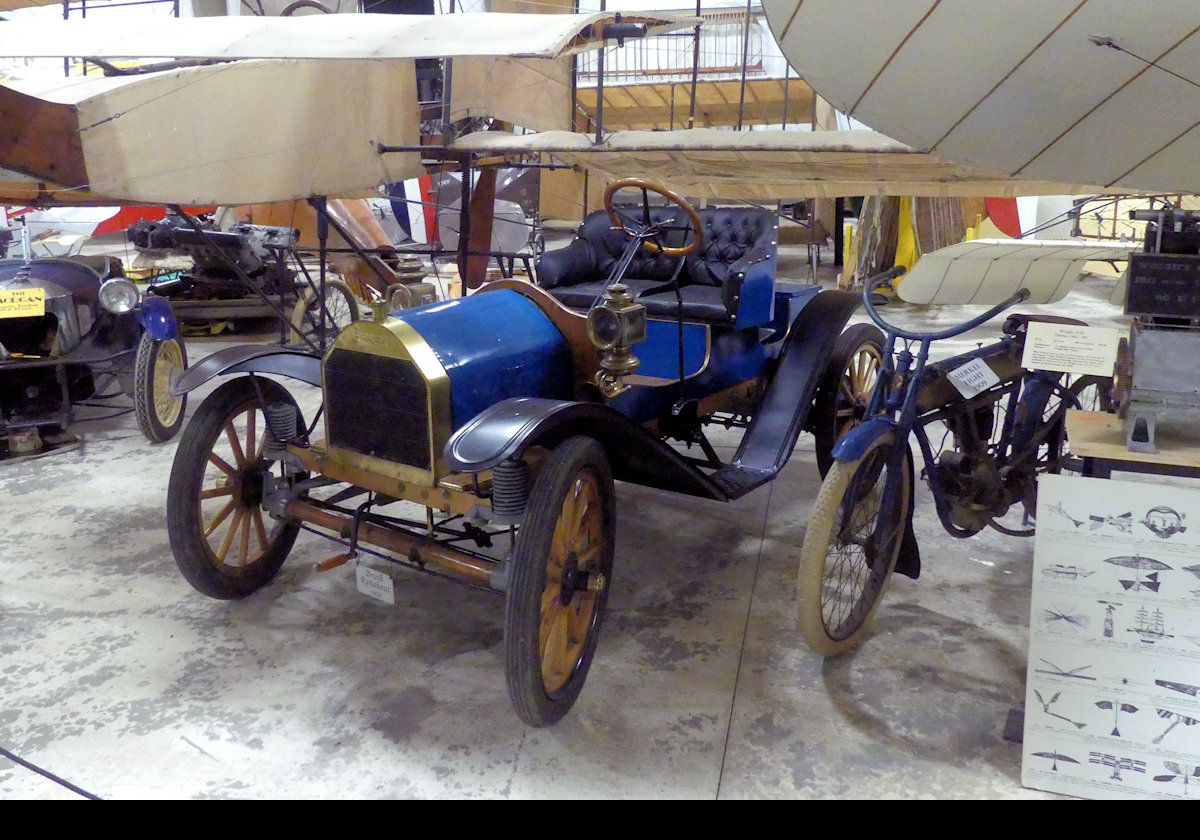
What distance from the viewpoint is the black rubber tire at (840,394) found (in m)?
4.09

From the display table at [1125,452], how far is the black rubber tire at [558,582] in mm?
1224

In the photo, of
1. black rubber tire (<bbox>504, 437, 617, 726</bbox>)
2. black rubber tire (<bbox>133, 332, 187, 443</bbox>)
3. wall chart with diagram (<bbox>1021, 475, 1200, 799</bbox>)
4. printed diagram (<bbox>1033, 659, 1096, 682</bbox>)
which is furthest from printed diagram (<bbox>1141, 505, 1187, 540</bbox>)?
black rubber tire (<bbox>133, 332, 187, 443</bbox>)

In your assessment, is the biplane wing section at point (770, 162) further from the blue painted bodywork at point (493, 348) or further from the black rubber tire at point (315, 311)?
the blue painted bodywork at point (493, 348)

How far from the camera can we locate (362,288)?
323 inches

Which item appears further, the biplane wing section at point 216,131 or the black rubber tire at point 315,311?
the black rubber tire at point 315,311

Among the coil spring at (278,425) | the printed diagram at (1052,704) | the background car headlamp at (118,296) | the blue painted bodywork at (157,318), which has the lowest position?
the printed diagram at (1052,704)

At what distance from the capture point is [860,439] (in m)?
2.59

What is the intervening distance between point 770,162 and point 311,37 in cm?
247

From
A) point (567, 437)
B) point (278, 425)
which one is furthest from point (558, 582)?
point (278, 425)

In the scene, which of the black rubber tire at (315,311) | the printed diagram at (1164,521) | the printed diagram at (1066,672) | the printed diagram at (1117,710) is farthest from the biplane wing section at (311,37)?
the black rubber tire at (315,311)

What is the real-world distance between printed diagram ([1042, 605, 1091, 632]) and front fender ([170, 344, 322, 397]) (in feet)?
7.61

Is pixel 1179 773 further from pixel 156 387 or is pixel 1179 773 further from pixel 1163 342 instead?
pixel 156 387

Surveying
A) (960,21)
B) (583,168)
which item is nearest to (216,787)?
(960,21)

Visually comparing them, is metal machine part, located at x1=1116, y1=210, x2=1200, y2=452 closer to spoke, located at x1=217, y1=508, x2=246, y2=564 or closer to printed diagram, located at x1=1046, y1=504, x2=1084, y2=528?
printed diagram, located at x1=1046, y1=504, x2=1084, y2=528
